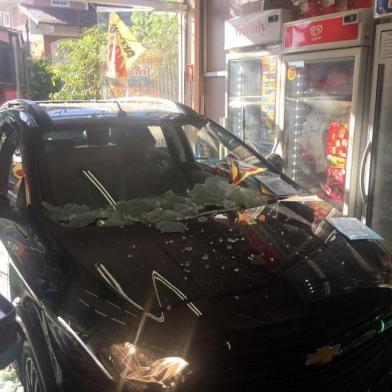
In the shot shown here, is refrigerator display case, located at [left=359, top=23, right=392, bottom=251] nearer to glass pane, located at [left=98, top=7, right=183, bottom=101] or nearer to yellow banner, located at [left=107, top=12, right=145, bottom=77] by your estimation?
yellow banner, located at [left=107, top=12, right=145, bottom=77]

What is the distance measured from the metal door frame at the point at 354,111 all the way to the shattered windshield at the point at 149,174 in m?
1.38

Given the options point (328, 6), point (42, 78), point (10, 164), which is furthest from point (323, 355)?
point (42, 78)

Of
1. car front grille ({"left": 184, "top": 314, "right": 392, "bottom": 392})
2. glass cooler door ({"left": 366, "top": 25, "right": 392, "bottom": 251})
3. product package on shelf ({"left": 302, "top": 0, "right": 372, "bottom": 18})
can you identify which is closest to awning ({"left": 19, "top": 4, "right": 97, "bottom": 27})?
product package on shelf ({"left": 302, "top": 0, "right": 372, "bottom": 18})

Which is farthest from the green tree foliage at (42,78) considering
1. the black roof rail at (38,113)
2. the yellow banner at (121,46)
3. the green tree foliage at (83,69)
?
the black roof rail at (38,113)

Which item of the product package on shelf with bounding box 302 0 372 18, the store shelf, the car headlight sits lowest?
the car headlight

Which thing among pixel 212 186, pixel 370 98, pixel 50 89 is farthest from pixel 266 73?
pixel 50 89

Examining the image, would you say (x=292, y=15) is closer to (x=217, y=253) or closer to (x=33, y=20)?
(x=217, y=253)

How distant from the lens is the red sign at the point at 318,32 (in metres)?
4.21

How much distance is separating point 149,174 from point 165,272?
1.07 meters

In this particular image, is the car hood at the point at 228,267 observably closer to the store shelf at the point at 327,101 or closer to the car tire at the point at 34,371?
the car tire at the point at 34,371

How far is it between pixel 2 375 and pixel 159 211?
143 centimetres

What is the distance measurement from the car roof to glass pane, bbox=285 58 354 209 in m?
1.86

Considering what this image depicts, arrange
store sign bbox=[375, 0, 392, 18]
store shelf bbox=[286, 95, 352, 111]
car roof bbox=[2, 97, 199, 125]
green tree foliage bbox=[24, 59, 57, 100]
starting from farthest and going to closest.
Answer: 1. green tree foliage bbox=[24, 59, 57, 100]
2. store shelf bbox=[286, 95, 352, 111]
3. store sign bbox=[375, 0, 392, 18]
4. car roof bbox=[2, 97, 199, 125]

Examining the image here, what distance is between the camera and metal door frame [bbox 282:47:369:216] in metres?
4.18
